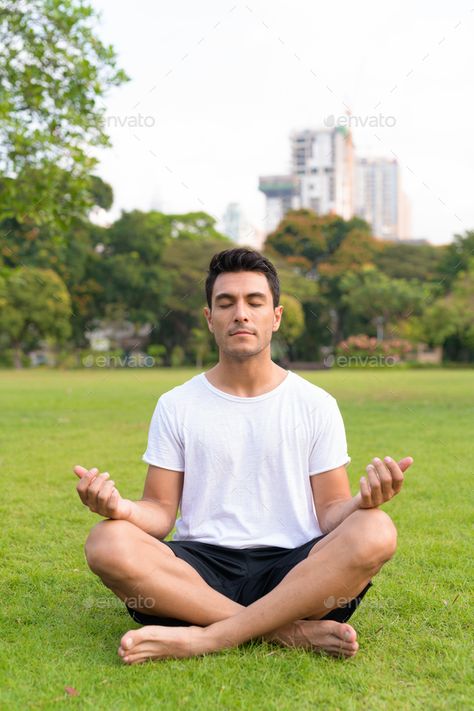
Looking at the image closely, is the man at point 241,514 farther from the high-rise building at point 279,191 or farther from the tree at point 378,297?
the tree at point 378,297

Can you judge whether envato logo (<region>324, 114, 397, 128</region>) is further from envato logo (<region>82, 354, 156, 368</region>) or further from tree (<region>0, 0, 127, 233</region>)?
envato logo (<region>82, 354, 156, 368</region>)

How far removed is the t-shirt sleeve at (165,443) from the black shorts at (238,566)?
316 millimetres

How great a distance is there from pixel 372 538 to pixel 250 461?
0.59 metres

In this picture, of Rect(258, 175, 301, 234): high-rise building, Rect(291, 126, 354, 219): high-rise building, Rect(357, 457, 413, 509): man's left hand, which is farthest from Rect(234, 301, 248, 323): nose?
Rect(291, 126, 354, 219): high-rise building

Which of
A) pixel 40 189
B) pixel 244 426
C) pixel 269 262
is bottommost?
pixel 244 426

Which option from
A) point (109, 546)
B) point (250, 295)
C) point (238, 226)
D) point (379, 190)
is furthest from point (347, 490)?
point (379, 190)

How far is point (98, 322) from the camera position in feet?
136

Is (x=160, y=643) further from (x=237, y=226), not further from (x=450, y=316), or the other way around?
(x=450, y=316)

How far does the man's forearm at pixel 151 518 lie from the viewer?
2824mm

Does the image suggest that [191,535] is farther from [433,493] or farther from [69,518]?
[433,493]

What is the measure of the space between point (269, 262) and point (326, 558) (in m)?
1.21

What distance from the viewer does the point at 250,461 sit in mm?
2965

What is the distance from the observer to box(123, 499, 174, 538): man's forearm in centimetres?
282

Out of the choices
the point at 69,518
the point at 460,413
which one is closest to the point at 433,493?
the point at 69,518
